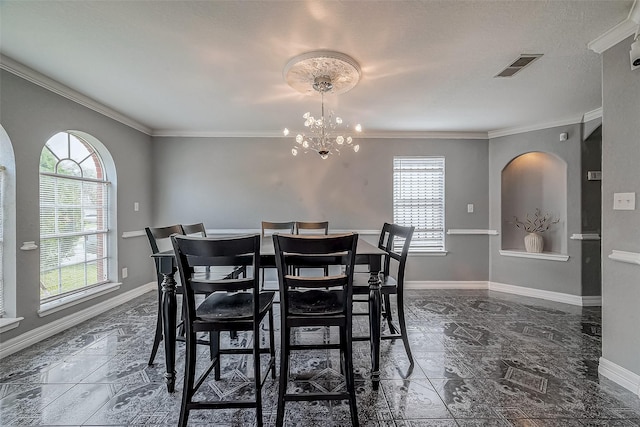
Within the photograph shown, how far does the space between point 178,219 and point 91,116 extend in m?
1.72

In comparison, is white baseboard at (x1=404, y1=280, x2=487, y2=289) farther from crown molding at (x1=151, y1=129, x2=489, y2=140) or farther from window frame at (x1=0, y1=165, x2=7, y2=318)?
window frame at (x1=0, y1=165, x2=7, y2=318)

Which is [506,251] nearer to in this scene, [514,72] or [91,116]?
[514,72]

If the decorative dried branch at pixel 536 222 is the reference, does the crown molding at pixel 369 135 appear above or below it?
above

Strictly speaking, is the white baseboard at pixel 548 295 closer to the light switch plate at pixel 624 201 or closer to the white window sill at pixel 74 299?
the light switch plate at pixel 624 201

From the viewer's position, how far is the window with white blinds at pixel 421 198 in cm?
452

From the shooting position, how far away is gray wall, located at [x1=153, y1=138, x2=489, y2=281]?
441 cm

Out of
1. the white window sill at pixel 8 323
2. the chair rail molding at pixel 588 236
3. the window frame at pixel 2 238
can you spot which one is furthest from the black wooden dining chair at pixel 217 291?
the chair rail molding at pixel 588 236

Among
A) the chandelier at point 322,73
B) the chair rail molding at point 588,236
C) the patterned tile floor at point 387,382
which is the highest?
the chandelier at point 322,73

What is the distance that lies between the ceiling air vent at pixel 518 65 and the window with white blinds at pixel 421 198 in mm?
1987

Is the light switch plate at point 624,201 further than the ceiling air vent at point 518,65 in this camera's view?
No

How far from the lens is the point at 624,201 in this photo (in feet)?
6.39

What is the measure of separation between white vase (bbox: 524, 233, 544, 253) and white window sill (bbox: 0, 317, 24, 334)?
5.82 meters

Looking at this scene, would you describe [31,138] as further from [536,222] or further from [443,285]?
[536,222]

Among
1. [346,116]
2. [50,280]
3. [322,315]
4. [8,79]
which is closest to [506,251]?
[346,116]
